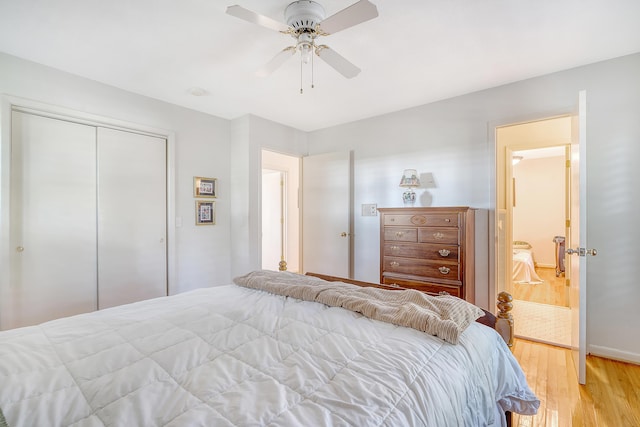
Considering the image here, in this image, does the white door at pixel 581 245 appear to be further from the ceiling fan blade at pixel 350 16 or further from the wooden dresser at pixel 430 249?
the ceiling fan blade at pixel 350 16

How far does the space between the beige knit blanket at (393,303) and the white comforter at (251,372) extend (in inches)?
1.6

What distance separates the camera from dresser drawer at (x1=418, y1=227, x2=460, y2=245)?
2.66 meters

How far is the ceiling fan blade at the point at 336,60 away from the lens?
1859 mm

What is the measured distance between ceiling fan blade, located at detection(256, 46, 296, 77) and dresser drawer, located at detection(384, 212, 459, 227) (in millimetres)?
1789

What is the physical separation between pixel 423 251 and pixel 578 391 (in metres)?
1.41

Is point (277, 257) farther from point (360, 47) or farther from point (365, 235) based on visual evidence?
point (360, 47)

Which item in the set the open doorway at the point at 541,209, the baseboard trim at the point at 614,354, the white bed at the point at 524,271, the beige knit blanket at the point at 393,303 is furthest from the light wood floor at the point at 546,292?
the beige knit blanket at the point at 393,303

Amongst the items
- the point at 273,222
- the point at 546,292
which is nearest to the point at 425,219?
the point at 546,292

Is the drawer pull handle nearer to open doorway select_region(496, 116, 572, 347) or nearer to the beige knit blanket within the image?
open doorway select_region(496, 116, 572, 347)

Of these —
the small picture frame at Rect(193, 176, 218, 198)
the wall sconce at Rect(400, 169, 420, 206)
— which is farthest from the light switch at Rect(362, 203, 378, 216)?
the small picture frame at Rect(193, 176, 218, 198)

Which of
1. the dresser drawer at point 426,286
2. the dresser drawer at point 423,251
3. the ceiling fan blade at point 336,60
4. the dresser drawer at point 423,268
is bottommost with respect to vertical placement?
the dresser drawer at point 426,286

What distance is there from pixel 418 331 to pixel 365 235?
262 centimetres

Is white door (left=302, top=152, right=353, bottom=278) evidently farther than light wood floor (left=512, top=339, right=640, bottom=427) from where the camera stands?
Yes

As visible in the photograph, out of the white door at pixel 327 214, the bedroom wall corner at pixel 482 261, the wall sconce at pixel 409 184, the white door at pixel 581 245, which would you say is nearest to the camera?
the white door at pixel 581 245
